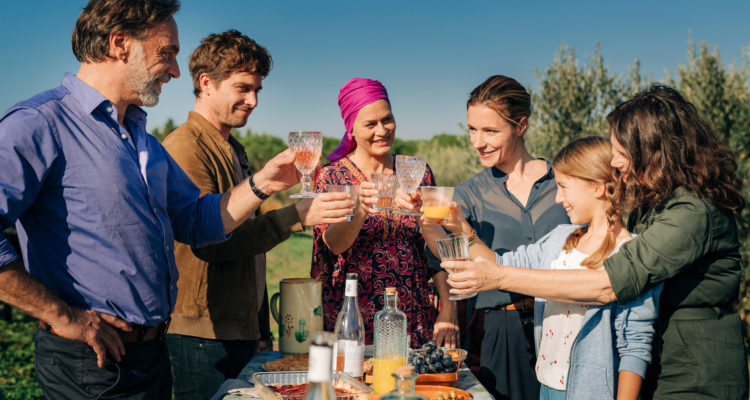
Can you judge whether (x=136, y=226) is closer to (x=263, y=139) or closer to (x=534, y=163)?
(x=534, y=163)

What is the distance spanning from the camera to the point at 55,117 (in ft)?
7.73

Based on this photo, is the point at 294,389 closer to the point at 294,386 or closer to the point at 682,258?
the point at 294,386

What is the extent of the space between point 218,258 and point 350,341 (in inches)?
41.6

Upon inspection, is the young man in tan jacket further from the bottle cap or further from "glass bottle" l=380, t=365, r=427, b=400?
the bottle cap

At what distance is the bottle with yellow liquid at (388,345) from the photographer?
7.97 ft

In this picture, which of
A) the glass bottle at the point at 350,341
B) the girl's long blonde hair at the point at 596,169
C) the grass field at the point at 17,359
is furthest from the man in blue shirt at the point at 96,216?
the grass field at the point at 17,359

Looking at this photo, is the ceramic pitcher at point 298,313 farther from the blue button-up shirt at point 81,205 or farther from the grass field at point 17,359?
the grass field at point 17,359

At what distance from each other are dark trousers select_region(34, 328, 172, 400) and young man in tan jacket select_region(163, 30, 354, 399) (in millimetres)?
815

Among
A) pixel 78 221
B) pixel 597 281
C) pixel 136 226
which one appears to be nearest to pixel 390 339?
pixel 597 281

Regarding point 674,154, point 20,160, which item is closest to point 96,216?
point 20,160

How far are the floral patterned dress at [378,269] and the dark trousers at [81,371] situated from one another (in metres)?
1.32

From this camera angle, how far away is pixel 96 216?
238 centimetres

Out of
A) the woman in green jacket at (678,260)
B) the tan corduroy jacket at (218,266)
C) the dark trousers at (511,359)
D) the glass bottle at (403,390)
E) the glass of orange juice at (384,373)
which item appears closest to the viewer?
the glass bottle at (403,390)

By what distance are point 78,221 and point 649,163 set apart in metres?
2.35
